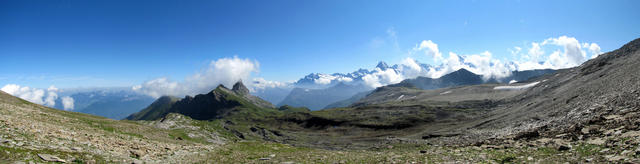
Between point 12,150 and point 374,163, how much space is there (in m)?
24.2

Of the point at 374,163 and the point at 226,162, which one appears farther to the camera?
the point at 226,162

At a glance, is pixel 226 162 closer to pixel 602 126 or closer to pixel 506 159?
pixel 506 159

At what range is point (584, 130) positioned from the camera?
80.4 ft

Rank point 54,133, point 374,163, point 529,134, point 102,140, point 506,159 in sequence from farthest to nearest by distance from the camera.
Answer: point 529,134
point 102,140
point 54,133
point 374,163
point 506,159

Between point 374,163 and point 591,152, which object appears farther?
point 374,163

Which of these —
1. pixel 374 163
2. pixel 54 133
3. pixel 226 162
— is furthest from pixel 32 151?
pixel 374 163

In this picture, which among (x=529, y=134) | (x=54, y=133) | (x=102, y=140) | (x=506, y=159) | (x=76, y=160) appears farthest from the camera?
(x=529, y=134)

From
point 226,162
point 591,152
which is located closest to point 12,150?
point 226,162

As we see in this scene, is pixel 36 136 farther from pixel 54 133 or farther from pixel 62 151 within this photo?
pixel 62 151

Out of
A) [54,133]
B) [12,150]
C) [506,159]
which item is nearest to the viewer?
[12,150]

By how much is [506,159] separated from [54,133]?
3787cm

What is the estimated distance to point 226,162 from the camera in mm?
24109

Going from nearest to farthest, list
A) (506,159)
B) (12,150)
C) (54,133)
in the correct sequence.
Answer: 1. (12,150)
2. (506,159)
3. (54,133)

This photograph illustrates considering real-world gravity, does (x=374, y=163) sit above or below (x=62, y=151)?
below
